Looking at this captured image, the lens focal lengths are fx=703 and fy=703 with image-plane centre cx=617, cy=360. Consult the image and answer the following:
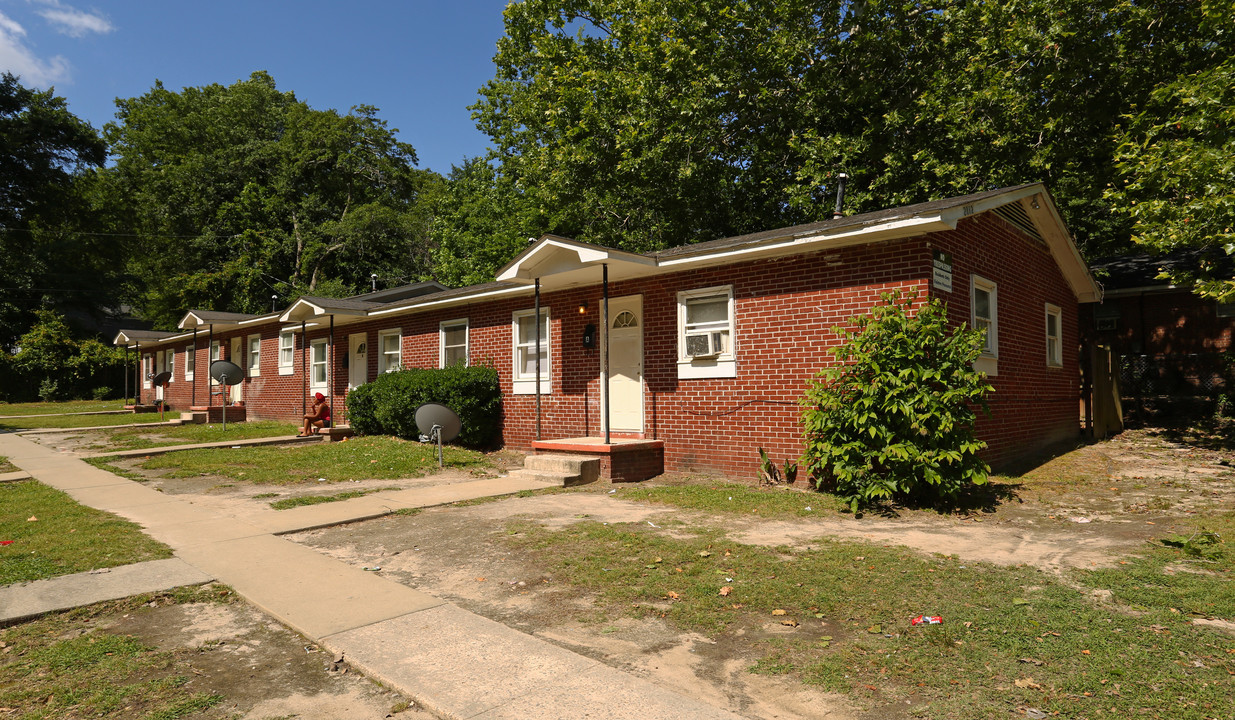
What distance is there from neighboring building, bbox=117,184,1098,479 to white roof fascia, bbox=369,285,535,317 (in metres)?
0.05

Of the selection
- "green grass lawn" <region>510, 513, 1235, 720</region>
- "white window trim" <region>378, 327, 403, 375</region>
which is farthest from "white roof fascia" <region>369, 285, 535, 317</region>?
"green grass lawn" <region>510, 513, 1235, 720</region>

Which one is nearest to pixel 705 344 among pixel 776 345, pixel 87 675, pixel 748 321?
pixel 748 321

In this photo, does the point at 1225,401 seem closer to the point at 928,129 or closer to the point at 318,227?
the point at 928,129

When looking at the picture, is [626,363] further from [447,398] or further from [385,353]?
[385,353]

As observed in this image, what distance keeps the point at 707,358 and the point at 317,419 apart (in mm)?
11505

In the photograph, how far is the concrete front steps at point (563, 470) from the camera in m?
10.1

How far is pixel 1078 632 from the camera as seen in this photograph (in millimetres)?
4055

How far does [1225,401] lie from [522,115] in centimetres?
2340

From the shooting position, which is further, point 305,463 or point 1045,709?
point 305,463

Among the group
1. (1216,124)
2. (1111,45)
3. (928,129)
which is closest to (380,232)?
(928,129)

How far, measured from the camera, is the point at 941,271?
8836 millimetres

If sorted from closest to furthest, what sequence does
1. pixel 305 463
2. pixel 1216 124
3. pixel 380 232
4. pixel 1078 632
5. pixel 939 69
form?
1. pixel 1078 632
2. pixel 1216 124
3. pixel 305 463
4. pixel 939 69
5. pixel 380 232

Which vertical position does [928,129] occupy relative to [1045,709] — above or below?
above

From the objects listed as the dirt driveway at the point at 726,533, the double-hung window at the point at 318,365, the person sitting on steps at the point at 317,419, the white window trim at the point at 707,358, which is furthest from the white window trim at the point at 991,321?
the double-hung window at the point at 318,365
